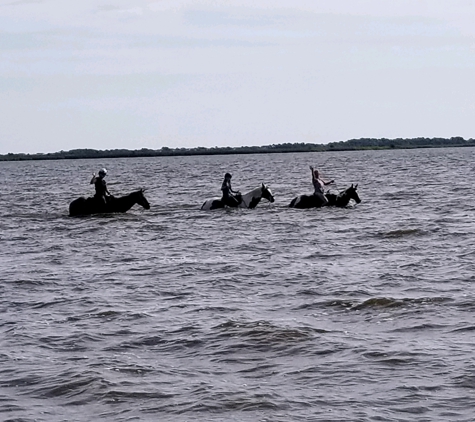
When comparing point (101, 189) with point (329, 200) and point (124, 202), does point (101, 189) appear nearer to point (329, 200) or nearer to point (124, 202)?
point (124, 202)

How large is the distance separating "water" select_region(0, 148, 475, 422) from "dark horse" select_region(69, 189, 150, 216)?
5.90m

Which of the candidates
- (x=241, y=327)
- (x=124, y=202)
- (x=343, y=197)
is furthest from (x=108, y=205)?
(x=241, y=327)

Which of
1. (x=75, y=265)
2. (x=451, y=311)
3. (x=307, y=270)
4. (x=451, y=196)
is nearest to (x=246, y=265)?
(x=307, y=270)

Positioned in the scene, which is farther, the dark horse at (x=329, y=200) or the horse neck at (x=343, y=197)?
the horse neck at (x=343, y=197)

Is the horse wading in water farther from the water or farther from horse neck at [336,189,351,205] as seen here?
the water

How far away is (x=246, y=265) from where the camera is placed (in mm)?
17203

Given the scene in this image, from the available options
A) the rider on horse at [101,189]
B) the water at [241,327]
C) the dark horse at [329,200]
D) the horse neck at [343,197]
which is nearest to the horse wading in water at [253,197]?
the dark horse at [329,200]

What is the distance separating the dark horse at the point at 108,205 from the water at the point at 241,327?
590 centimetres

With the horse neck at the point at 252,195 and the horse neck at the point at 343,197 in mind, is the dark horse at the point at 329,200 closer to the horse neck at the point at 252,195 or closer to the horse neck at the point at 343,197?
the horse neck at the point at 343,197

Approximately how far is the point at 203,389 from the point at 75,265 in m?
9.22

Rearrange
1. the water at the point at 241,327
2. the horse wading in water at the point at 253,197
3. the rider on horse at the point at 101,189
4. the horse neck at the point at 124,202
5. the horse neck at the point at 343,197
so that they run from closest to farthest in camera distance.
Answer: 1. the water at the point at 241,327
2. the rider on horse at the point at 101,189
3. the horse neck at the point at 124,202
4. the horse wading in water at the point at 253,197
5. the horse neck at the point at 343,197

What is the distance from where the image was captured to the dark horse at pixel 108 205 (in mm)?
28516

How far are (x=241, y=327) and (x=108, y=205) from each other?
17.4 meters

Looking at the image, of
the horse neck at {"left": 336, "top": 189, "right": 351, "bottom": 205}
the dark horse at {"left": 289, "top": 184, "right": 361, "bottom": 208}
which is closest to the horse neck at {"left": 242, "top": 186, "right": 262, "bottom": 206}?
the dark horse at {"left": 289, "top": 184, "right": 361, "bottom": 208}
